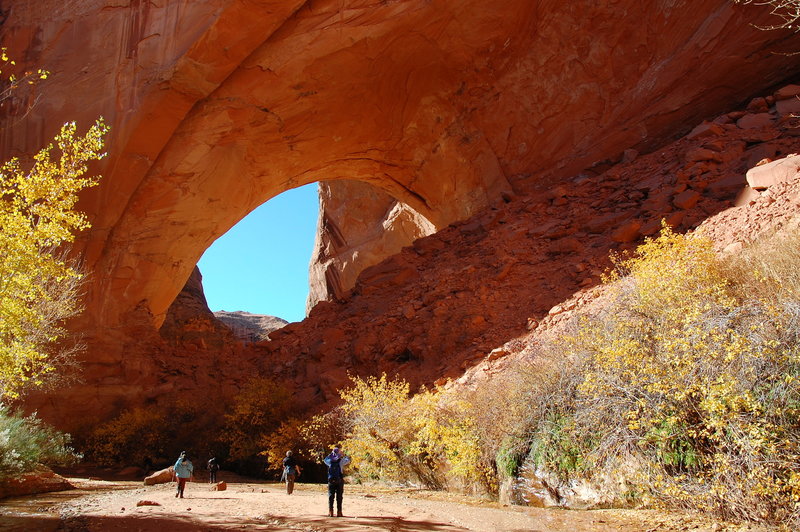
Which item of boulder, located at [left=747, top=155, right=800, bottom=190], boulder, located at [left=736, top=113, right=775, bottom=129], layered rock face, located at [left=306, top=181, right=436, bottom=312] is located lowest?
boulder, located at [left=747, top=155, right=800, bottom=190]

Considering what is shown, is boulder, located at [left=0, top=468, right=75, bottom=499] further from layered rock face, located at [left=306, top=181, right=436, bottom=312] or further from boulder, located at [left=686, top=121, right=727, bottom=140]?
layered rock face, located at [left=306, top=181, right=436, bottom=312]

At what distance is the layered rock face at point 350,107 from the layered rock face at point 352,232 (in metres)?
8.73

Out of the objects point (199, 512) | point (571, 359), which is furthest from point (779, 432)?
point (199, 512)

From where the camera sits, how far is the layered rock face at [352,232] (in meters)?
26.3

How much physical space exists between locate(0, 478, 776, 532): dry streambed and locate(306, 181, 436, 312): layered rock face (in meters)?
17.4

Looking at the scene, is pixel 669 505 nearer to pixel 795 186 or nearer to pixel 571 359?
pixel 571 359

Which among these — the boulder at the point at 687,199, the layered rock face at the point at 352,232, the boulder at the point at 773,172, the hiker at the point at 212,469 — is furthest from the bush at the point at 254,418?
the layered rock face at the point at 352,232

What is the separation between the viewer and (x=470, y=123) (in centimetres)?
1741

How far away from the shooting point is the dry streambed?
613 centimetres

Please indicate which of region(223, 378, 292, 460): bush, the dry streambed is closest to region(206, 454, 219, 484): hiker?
region(223, 378, 292, 460): bush

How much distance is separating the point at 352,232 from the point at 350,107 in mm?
12236

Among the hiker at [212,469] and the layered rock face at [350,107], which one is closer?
the hiker at [212,469]

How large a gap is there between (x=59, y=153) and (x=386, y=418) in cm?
1057

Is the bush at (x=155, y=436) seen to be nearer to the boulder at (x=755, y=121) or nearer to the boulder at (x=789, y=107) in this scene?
the boulder at (x=755, y=121)
